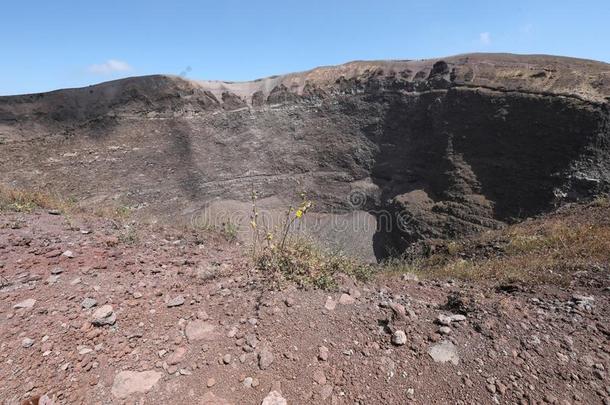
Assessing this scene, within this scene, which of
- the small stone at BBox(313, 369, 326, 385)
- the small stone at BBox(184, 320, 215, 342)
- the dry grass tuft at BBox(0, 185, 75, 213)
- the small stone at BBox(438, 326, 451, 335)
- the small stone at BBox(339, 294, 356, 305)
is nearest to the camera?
the small stone at BBox(313, 369, 326, 385)

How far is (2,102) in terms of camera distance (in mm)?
14148

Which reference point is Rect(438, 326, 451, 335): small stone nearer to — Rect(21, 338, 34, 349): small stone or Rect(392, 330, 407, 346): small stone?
Rect(392, 330, 407, 346): small stone

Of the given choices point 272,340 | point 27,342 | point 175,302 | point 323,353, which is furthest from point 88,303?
point 323,353

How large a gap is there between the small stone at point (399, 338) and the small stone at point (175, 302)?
5.13 ft

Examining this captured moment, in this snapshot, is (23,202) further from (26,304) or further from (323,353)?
(323,353)

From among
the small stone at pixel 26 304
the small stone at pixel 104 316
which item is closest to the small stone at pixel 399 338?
the small stone at pixel 104 316

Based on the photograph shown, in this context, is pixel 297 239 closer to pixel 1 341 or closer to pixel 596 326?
pixel 1 341

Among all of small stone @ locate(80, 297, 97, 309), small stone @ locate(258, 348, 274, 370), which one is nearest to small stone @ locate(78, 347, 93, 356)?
small stone @ locate(80, 297, 97, 309)

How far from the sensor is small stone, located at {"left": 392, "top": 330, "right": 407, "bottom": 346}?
242cm

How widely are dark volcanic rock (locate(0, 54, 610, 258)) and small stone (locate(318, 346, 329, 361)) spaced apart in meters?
7.22

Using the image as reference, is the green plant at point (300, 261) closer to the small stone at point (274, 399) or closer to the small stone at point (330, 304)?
the small stone at point (330, 304)

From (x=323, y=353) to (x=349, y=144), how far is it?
48.3 ft

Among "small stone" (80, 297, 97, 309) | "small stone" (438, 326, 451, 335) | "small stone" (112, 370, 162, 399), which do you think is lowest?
"small stone" (438, 326, 451, 335)

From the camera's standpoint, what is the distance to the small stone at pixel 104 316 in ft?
8.14
